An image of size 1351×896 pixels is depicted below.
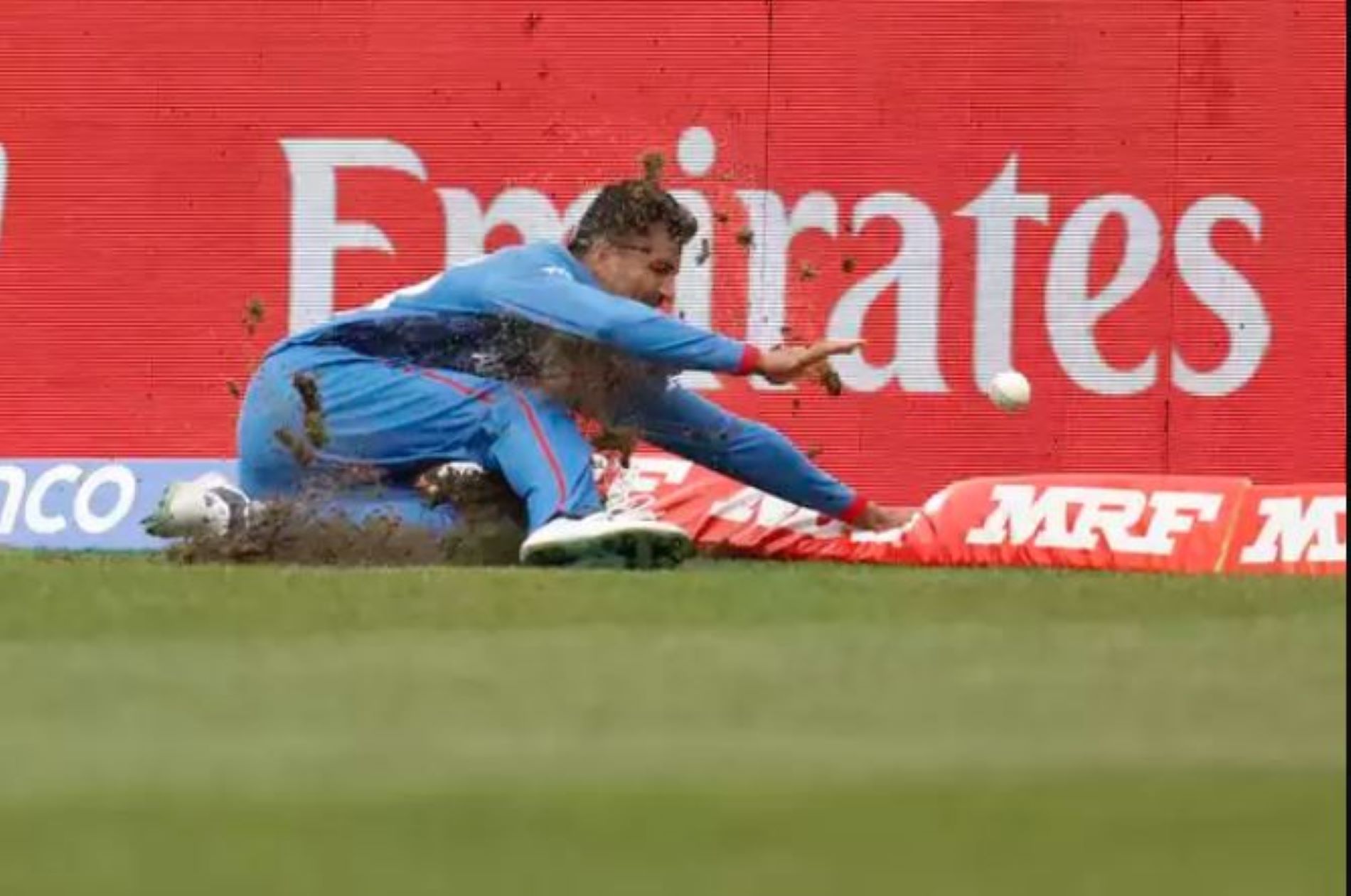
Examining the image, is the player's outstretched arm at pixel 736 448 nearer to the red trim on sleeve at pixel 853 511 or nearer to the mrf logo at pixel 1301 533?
the red trim on sleeve at pixel 853 511

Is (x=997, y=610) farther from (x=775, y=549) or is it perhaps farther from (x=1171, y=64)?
(x=1171, y=64)

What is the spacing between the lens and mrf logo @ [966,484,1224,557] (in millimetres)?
9258

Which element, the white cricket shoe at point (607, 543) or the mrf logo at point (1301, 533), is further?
the mrf logo at point (1301, 533)

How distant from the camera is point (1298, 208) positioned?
37.5ft

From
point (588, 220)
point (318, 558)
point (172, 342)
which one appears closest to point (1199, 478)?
point (588, 220)

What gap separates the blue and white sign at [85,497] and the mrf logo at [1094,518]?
307cm

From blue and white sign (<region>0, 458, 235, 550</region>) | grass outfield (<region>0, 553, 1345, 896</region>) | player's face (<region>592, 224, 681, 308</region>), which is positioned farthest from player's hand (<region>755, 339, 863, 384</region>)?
blue and white sign (<region>0, 458, 235, 550</region>)

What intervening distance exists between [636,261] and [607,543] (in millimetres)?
1052

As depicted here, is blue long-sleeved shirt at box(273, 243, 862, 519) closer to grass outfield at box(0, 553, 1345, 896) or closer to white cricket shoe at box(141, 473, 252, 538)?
white cricket shoe at box(141, 473, 252, 538)

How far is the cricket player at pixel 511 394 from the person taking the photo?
8852 millimetres

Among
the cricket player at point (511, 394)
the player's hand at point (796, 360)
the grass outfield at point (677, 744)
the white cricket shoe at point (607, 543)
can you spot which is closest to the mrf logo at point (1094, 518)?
the cricket player at point (511, 394)

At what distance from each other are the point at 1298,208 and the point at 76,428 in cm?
468

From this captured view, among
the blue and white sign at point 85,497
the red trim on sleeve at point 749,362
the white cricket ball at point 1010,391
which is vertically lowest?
the blue and white sign at point 85,497

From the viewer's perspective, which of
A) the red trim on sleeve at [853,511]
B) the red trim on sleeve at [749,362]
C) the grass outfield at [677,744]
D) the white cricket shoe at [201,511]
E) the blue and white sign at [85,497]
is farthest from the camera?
the blue and white sign at [85,497]
